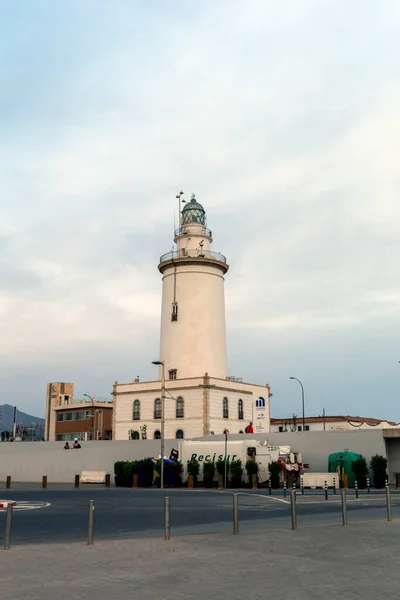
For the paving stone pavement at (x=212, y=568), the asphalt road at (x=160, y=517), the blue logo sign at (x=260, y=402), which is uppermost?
the blue logo sign at (x=260, y=402)

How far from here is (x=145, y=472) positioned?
44.3 metres

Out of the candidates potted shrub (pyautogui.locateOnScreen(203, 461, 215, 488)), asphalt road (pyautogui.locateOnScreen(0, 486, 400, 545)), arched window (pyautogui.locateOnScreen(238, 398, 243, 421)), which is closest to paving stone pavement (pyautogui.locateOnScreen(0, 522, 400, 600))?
asphalt road (pyautogui.locateOnScreen(0, 486, 400, 545))

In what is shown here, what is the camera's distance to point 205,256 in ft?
206

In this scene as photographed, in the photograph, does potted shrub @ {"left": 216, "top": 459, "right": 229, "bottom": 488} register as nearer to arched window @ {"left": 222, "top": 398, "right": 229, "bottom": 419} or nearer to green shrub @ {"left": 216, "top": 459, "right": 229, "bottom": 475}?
green shrub @ {"left": 216, "top": 459, "right": 229, "bottom": 475}

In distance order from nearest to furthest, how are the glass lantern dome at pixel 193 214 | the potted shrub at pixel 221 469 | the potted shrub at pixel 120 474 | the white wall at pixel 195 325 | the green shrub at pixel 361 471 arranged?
the green shrub at pixel 361 471
the potted shrub at pixel 221 469
the potted shrub at pixel 120 474
the white wall at pixel 195 325
the glass lantern dome at pixel 193 214

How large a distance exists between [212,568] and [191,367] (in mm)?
50199

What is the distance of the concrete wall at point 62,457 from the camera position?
5009cm

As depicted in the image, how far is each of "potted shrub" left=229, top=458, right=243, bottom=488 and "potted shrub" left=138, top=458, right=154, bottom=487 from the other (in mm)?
5488

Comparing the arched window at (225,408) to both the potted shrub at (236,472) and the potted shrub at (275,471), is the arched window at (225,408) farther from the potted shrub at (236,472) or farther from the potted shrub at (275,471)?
the potted shrub at (275,471)

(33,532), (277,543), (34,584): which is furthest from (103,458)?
(34,584)

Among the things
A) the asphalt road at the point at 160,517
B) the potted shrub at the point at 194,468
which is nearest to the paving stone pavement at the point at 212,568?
the asphalt road at the point at 160,517

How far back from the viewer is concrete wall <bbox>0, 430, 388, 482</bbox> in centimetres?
4325

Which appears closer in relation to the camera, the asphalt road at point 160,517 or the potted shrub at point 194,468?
the asphalt road at point 160,517

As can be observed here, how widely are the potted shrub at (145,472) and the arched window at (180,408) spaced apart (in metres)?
14.6
